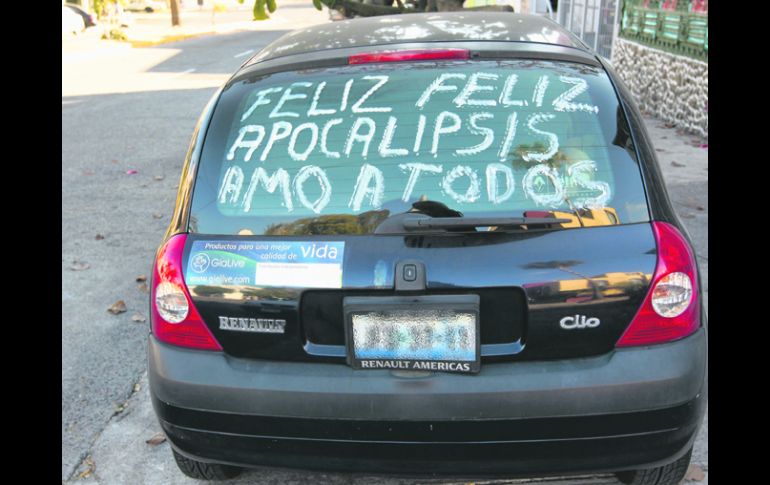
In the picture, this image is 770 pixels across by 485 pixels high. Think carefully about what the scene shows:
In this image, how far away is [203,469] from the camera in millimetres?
3016

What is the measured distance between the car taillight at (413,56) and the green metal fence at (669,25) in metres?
7.41

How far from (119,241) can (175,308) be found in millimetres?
4096

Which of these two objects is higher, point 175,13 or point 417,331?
point 417,331

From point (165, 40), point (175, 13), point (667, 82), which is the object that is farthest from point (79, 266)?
point (175, 13)

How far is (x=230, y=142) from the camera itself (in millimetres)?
2676

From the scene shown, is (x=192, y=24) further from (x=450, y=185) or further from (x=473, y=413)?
(x=473, y=413)

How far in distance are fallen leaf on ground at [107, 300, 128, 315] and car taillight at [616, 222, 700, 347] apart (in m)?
3.59

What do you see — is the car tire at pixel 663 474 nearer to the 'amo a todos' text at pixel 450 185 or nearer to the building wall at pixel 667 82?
the 'amo a todos' text at pixel 450 185

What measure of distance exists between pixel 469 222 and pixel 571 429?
2.33 feet

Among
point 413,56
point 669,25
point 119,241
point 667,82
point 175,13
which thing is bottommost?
point 175,13

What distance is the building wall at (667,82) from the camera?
9.45 meters
